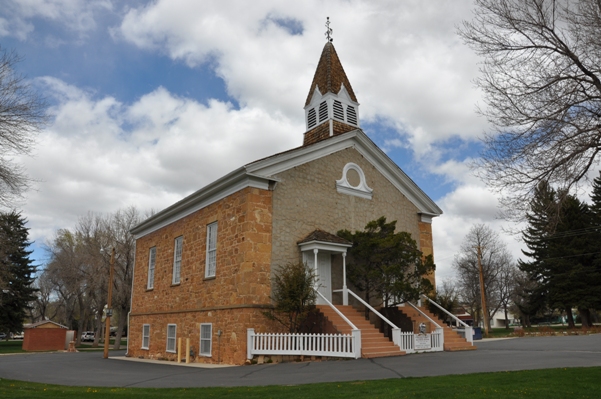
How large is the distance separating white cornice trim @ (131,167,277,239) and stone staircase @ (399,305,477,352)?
8.01 m

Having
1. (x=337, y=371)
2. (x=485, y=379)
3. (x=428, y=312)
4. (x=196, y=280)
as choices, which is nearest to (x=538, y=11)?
(x=485, y=379)

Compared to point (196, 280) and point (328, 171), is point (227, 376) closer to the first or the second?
point (196, 280)

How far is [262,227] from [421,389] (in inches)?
408

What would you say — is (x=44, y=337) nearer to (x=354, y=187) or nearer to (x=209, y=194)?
(x=209, y=194)

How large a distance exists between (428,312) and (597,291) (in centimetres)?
2758

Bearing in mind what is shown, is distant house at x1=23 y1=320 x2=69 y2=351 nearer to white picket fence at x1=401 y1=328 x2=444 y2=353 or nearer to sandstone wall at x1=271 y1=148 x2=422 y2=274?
sandstone wall at x1=271 y1=148 x2=422 y2=274

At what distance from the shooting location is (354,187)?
21.7 meters

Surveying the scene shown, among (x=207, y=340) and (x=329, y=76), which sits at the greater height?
(x=329, y=76)

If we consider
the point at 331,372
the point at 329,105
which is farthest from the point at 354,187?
the point at 331,372

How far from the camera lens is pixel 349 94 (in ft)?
82.9

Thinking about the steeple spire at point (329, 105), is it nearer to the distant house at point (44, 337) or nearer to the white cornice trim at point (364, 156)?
the white cornice trim at point (364, 156)

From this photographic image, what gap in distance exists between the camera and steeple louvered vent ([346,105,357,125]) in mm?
24888

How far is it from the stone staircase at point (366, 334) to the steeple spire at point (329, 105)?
8995 mm

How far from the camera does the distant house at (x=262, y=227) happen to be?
17875 millimetres
